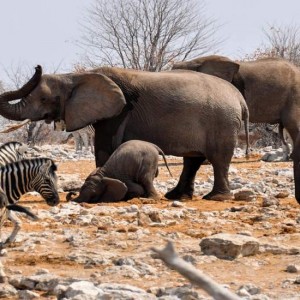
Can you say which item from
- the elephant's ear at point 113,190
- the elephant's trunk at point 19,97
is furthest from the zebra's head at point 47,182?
the elephant's trunk at point 19,97

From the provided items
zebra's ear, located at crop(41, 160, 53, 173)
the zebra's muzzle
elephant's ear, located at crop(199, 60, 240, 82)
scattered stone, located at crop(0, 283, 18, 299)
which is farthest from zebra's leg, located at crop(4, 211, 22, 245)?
elephant's ear, located at crop(199, 60, 240, 82)

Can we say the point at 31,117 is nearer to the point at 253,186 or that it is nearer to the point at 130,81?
the point at 130,81

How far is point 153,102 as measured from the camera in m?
13.9

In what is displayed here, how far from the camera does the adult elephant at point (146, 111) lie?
1368 cm

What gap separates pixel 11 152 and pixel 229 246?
15.4 feet

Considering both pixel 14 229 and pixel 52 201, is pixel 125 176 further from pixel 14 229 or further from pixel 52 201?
pixel 14 229

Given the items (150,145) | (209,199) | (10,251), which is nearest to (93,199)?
(150,145)

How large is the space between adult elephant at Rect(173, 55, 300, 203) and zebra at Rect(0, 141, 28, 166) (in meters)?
9.56

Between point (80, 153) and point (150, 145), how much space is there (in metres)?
19.9

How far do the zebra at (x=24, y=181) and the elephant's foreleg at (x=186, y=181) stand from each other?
387 centimetres

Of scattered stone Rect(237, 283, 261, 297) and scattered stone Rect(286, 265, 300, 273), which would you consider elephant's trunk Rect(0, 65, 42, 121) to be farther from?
scattered stone Rect(237, 283, 261, 297)

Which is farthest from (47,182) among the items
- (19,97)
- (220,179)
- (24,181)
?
(220,179)

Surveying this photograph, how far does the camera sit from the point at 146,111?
13836 mm

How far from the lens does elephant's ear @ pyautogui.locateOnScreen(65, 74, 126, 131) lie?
13688 millimetres
